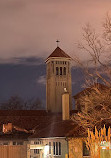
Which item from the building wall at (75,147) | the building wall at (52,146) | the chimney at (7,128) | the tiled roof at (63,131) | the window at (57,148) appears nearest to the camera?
the building wall at (75,147)

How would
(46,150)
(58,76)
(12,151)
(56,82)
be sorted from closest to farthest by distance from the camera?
(12,151) < (46,150) < (56,82) < (58,76)

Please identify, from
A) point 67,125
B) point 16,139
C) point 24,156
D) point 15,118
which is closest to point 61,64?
point 15,118

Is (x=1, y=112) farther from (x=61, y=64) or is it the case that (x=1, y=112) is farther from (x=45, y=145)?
(x=61, y=64)

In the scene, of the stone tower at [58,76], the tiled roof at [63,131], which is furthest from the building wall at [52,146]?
the stone tower at [58,76]

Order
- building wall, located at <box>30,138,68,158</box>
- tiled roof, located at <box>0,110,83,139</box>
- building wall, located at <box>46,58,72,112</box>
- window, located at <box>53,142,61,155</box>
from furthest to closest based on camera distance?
building wall, located at <box>46,58,72,112</box>, tiled roof, located at <box>0,110,83,139</box>, window, located at <box>53,142,61,155</box>, building wall, located at <box>30,138,68,158</box>

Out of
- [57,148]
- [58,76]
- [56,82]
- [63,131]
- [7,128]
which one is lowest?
[57,148]

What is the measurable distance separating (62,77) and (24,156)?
173ft

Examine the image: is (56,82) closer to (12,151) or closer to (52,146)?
(52,146)

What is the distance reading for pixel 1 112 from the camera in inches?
2126

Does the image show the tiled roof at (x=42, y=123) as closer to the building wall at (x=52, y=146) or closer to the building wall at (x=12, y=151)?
the building wall at (x=52, y=146)

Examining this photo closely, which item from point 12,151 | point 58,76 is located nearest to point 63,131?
point 12,151

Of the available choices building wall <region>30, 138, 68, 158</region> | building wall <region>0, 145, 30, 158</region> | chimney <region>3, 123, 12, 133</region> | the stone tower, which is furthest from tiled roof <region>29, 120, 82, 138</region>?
the stone tower

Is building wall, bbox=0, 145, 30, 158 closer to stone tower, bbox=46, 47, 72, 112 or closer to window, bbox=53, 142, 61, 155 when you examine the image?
window, bbox=53, 142, 61, 155

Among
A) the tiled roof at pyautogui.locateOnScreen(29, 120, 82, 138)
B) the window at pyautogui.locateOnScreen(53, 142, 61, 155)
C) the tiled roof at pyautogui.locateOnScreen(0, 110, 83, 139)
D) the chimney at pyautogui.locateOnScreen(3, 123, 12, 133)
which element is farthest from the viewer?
the chimney at pyautogui.locateOnScreen(3, 123, 12, 133)
